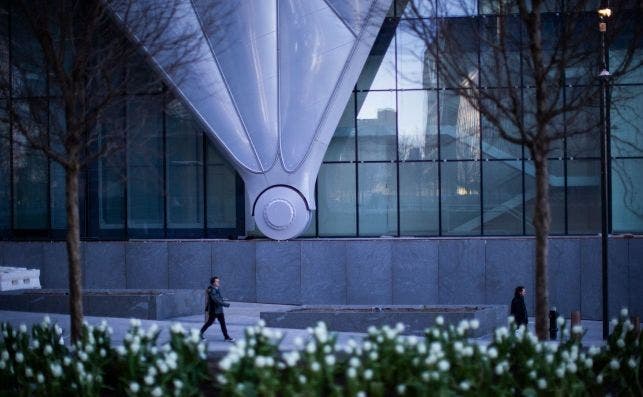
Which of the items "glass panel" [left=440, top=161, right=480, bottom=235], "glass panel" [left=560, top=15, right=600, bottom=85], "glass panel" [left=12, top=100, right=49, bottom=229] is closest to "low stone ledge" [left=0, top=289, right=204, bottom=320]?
"glass panel" [left=12, top=100, right=49, bottom=229]

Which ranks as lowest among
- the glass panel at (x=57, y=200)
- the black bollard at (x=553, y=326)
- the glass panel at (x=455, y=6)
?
the black bollard at (x=553, y=326)

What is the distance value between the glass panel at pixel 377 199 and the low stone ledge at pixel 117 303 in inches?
249

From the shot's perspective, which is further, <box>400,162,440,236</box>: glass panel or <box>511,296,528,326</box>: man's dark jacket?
<box>400,162,440,236</box>: glass panel

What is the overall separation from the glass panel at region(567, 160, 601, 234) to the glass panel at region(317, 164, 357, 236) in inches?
→ 243

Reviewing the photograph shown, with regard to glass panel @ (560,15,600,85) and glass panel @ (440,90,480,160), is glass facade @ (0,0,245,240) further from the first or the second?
glass panel @ (560,15,600,85)

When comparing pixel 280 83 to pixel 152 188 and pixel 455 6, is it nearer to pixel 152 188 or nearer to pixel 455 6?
pixel 152 188

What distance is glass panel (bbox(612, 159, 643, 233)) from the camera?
2866cm

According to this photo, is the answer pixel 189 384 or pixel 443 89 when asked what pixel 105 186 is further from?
pixel 189 384

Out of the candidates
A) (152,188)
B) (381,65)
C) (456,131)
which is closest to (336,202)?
(456,131)

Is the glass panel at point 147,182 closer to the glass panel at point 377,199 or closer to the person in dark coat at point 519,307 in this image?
the glass panel at point 377,199

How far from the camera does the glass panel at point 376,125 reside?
2900 cm

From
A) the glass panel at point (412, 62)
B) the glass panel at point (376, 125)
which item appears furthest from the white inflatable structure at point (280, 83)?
the glass panel at point (376, 125)

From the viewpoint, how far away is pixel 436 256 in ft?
89.9

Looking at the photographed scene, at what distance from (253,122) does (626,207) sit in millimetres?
10974
